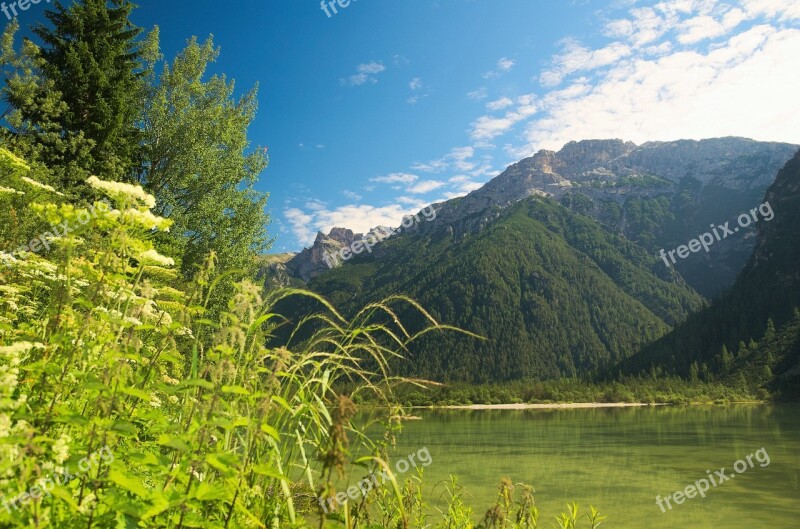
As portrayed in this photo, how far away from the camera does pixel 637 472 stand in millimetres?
23969

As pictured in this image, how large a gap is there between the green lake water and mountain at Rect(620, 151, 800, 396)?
88979 mm

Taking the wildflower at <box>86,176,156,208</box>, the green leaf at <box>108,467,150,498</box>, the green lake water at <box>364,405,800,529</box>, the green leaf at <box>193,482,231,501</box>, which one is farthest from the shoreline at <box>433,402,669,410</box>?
the green leaf at <box>108,467,150,498</box>

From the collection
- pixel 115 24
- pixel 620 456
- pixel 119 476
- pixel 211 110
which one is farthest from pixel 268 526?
pixel 620 456

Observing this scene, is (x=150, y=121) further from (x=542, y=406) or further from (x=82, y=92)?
(x=542, y=406)

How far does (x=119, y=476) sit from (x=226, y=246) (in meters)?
20.2

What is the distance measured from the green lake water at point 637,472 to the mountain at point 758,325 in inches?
3503

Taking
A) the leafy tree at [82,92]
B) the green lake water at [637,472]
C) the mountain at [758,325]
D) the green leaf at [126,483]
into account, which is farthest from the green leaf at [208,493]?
the mountain at [758,325]

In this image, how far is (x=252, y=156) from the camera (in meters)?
24.0

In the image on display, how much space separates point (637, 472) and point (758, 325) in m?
146

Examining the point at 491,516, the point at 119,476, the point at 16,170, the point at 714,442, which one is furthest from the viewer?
the point at 714,442

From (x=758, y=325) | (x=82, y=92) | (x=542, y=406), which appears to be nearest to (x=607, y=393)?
(x=542, y=406)

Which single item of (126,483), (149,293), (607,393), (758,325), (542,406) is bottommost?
(126,483)

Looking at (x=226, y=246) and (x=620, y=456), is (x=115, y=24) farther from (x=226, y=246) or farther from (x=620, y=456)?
(x=620, y=456)

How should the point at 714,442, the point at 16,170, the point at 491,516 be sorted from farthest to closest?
1. the point at 714,442
2. the point at 16,170
3. the point at 491,516
